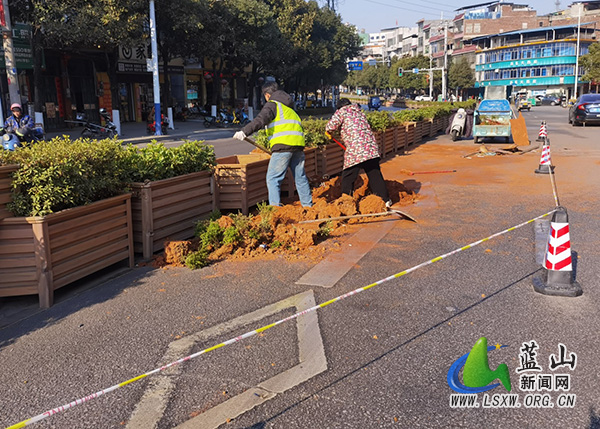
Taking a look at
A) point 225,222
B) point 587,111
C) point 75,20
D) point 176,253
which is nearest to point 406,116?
point 587,111

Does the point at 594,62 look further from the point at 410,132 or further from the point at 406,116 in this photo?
the point at 410,132

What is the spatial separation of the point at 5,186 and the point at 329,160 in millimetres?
7480

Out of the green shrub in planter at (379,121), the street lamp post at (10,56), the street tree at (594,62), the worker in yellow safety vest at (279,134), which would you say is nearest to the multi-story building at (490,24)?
the street tree at (594,62)

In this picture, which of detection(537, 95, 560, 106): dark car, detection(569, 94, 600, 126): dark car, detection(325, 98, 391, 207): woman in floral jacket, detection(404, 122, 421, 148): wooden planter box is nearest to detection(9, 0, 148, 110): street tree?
detection(404, 122, 421, 148): wooden planter box

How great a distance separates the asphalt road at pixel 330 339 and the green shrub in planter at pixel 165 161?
3.74 ft

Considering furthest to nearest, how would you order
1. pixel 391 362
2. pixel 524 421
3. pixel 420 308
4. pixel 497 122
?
pixel 497 122 < pixel 420 308 < pixel 391 362 < pixel 524 421

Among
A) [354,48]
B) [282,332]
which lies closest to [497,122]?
[282,332]

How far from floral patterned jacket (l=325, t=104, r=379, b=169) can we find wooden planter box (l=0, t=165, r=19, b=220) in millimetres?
4718

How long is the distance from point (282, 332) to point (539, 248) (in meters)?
3.64

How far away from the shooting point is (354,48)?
51.3 metres

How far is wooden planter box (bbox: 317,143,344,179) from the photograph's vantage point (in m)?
11.0

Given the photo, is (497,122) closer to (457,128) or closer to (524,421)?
(457,128)

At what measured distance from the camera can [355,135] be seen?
26.7 feet

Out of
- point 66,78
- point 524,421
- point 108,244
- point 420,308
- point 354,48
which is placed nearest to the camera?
point 524,421
